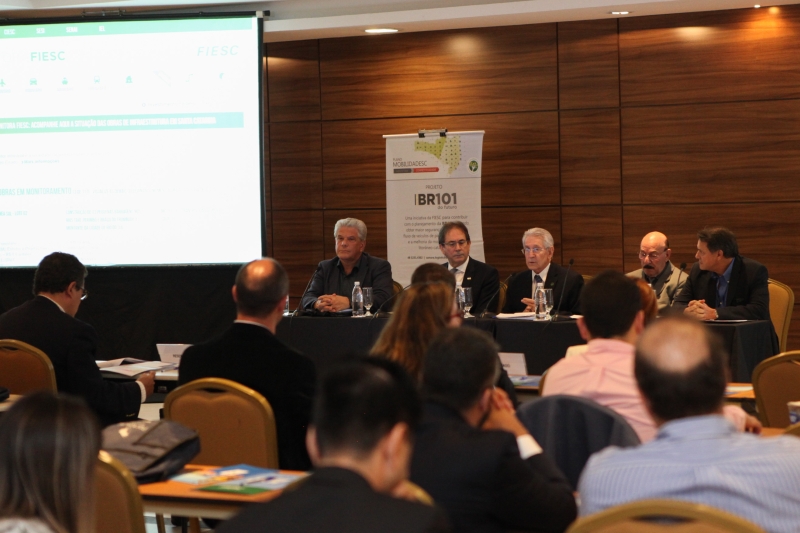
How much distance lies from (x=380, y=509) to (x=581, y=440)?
132 centimetres

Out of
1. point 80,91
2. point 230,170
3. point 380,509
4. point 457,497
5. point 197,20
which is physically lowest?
point 457,497

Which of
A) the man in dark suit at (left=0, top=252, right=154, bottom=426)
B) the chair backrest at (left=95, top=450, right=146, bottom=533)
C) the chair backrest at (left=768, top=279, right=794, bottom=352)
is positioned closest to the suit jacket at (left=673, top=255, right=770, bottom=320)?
the chair backrest at (left=768, top=279, right=794, bottom=352)

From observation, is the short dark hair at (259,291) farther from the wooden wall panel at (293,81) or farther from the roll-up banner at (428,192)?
the wooden wall panel at (293,81)

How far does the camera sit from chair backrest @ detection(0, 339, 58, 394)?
386cm

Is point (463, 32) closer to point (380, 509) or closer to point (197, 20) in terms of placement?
point (197, 20)

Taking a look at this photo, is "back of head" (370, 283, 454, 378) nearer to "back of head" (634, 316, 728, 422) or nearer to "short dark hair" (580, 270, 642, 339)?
"short dark hair" (580, 270, 642, 339)

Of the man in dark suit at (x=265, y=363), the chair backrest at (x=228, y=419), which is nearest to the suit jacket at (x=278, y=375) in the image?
the man in dark suit at (x=265, y=363)

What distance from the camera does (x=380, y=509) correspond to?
120 centimetres

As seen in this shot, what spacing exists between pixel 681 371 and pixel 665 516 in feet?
1.00

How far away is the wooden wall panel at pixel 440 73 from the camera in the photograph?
27.1ft

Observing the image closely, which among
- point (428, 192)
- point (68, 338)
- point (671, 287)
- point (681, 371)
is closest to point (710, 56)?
point (671, 287)

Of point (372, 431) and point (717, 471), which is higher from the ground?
point (372, 431)

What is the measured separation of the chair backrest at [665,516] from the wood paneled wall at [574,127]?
6561 millimetres

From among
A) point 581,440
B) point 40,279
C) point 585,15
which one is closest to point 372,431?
point 581,440
